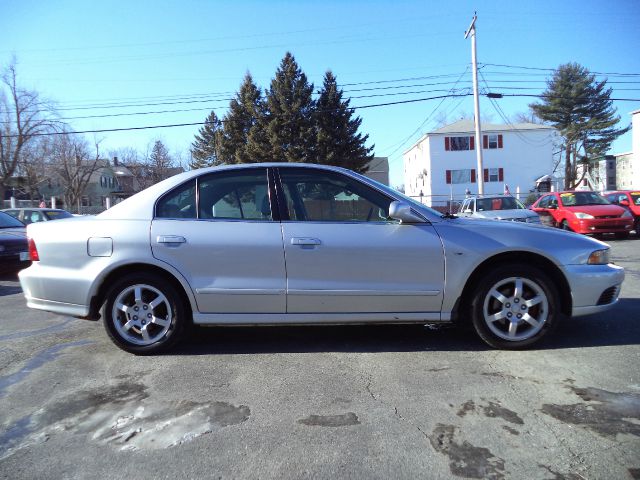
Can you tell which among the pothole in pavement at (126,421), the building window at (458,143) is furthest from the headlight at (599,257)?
the building window at (458,143)

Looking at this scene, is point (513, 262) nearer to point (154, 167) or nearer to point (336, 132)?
point (336, 132)

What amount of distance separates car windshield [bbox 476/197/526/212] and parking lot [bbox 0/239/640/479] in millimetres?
9592

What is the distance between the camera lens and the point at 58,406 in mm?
3174

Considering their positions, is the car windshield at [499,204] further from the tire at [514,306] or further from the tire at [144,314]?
the tire at [144,314]

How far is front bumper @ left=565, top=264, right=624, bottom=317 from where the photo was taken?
3908 millimetres

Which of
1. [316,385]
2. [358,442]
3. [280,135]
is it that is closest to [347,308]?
[316,385]

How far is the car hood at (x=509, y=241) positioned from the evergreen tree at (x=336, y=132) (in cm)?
2865

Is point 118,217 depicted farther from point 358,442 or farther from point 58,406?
point 358,442

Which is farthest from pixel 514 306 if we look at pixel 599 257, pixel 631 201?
pixel 631 201

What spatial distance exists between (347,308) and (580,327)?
255 centimetres

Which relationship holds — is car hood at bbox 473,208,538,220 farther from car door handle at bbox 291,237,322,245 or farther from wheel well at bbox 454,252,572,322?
car door handle at bbox 291,237,322,245

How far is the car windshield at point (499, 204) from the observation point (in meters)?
13.8

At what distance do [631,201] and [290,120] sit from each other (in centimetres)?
2298

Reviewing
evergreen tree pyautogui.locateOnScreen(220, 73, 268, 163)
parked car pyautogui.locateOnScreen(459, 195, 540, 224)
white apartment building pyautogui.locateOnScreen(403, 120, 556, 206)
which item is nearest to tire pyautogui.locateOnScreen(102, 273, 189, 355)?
parked car pyautogui.locateOnScreen(459, 195, 540, 224)
